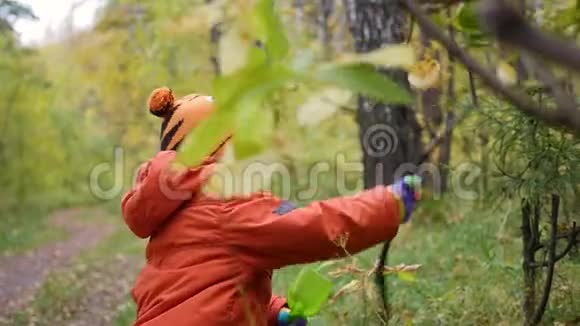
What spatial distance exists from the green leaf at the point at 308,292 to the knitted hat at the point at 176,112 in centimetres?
59

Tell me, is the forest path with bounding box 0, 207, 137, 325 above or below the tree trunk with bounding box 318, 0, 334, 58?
below

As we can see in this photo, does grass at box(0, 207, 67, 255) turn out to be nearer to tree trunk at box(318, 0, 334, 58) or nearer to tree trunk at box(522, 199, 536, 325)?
tree trunk at box(318, 0, 334, 58)

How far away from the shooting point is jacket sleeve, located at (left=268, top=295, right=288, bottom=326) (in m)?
2.65

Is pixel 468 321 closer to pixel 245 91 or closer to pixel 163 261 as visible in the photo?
pixel 163 261

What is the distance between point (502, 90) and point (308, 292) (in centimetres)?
164

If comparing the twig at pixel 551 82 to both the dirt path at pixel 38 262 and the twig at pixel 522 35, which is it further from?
the dirt path at pixel 38 262

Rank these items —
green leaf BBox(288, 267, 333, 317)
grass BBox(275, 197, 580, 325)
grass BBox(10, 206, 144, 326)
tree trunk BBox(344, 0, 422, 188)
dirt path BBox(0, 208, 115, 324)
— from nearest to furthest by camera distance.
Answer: green leaf BBox(288, 267, 333, 317) < grass BBox(275, 197, 580, 325) < tree trunk BBox(344, 0, 422, 188) < grass BBox(10, 206, 144, 326) < dirt path BBox(0, 208, 115, 324)

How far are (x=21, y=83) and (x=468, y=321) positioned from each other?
16.8m

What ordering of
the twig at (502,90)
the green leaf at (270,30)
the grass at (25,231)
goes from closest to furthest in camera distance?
1. the twig at (502,90)
2. the green leaf at (270,30)
3. the grass at (25,231)

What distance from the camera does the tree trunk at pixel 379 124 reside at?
6031 mm

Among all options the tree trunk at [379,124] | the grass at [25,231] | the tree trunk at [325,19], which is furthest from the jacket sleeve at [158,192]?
the tree trunk at [325,19]

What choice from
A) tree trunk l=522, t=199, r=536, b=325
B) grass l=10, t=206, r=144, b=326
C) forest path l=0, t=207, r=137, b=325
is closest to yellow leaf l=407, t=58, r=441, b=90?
tree trunk l=522, t=199, r=536, b=325

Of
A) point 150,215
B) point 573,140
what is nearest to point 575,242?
point 573,140

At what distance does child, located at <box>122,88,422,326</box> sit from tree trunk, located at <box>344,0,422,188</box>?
376 centimetres
